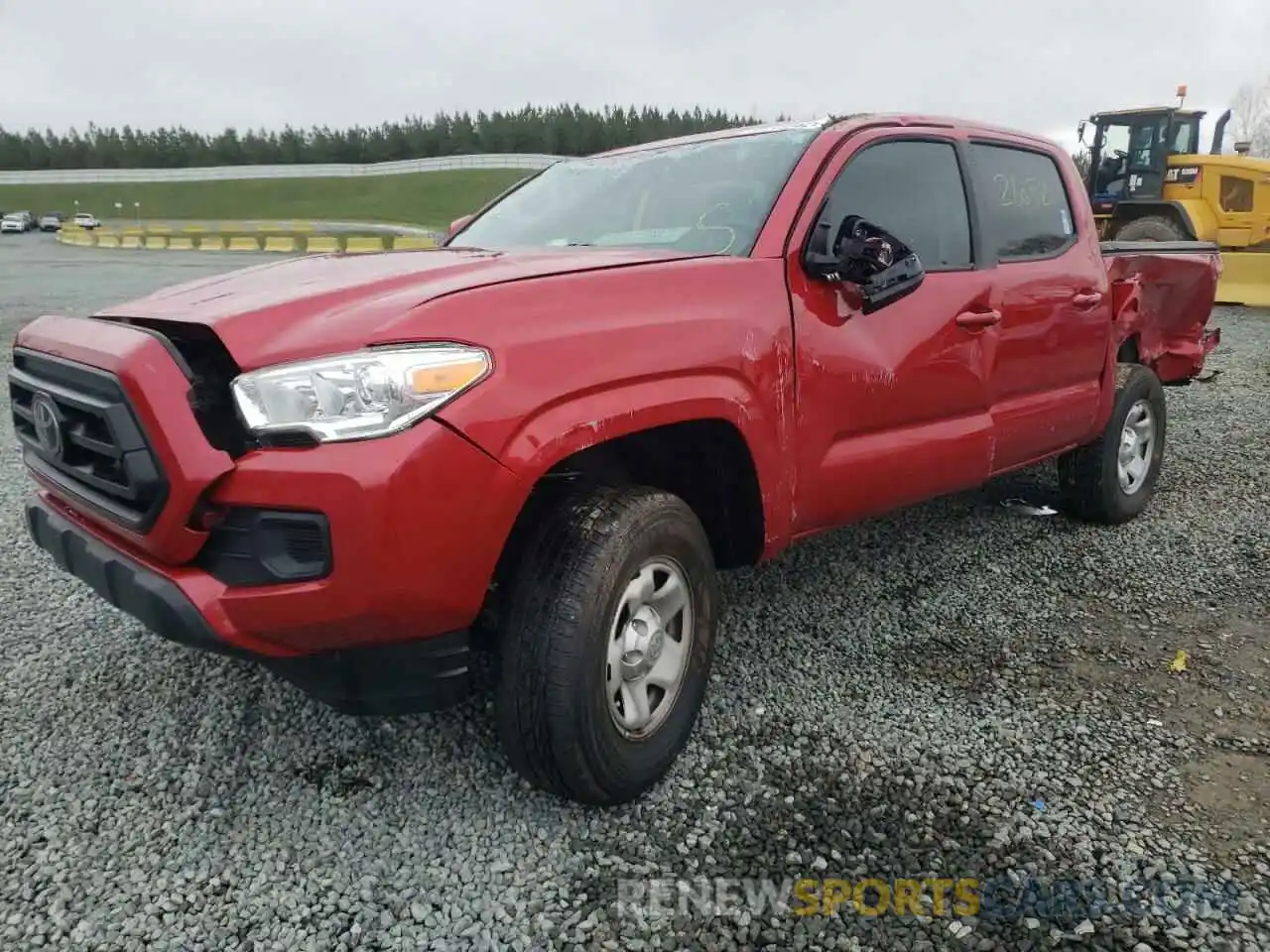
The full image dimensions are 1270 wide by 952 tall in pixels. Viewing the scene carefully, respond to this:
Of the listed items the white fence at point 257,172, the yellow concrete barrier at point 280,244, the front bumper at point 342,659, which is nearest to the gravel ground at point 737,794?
the front bumper at point 342,659

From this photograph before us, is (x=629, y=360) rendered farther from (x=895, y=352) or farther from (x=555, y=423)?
(x=895, y=352)

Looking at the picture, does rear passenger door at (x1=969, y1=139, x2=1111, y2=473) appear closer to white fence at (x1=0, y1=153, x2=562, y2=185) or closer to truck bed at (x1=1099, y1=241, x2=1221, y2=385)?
truck bed at (x1=1099, y1=241, x2=1221, y2=385)

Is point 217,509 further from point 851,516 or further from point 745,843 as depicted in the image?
point 851,516

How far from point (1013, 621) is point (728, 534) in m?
1.44

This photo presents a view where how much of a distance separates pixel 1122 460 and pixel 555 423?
3675 mm

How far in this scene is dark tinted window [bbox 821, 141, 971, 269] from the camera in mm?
3188

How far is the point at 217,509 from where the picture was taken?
2025 mm

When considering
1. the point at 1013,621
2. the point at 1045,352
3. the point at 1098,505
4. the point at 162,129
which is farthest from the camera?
the point at 162,129

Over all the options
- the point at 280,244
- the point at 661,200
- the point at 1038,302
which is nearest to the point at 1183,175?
the point at 1038,302

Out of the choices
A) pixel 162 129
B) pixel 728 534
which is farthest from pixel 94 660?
pixel 162 129

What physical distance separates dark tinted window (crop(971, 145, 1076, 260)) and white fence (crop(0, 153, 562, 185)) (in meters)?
75.4

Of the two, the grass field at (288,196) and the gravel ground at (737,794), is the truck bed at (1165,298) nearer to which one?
the gravel ground at (737,794)

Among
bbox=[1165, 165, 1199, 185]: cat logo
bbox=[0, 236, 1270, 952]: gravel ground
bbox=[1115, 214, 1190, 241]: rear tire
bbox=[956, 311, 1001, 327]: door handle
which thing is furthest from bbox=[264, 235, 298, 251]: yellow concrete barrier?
bbox=[956, 311, 1001, 327]: door handle

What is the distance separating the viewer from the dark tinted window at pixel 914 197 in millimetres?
3188
